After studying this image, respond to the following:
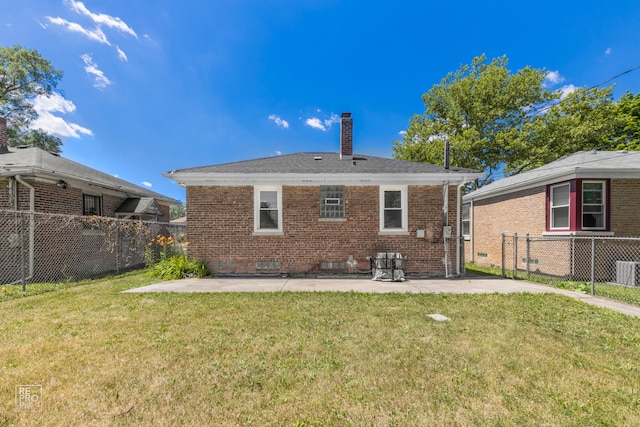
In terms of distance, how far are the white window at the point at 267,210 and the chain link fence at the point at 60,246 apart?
5.01m

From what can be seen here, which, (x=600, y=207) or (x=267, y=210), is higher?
(x=600, y=207)

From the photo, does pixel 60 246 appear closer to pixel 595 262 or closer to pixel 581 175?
pixel 581 175

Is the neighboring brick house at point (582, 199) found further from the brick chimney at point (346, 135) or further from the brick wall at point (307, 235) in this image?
the brick chimney at point (346, 135)

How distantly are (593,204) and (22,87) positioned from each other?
35906mm

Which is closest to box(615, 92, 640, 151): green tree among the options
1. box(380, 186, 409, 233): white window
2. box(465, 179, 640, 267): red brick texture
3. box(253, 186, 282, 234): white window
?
box(465, 179, 640, 267): red brick texture

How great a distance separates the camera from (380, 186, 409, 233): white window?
8688mm

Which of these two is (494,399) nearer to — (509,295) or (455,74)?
(509,295)

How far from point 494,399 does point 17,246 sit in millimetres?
12109

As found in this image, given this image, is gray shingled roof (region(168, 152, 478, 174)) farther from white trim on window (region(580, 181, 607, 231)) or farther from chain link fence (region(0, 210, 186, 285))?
chain link fence (region(0, 210, 186, 285))

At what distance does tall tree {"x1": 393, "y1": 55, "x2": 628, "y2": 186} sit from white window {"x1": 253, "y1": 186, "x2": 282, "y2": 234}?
53.8 ft

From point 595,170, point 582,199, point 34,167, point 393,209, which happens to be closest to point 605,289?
point 582,199

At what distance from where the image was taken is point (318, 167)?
8922 mm

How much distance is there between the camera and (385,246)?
8.65 m

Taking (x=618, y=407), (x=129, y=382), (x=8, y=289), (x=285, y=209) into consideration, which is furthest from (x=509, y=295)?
(x=8, y=289)
